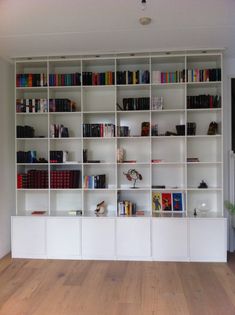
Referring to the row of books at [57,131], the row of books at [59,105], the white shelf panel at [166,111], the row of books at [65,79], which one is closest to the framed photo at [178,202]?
the white shelf panel at [166,111]

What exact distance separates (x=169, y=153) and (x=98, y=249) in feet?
5.53

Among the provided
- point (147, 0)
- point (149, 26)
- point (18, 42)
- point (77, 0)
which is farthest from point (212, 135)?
point (18, 42)

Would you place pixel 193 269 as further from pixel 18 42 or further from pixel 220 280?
pixel 18 42

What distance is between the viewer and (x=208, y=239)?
3.82 meters

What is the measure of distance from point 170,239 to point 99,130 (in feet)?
5.73

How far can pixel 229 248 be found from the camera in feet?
14.2

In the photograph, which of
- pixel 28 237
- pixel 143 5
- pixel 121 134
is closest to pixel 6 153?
pixel 28 237

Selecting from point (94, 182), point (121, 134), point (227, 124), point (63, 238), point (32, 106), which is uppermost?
point (32, 106)

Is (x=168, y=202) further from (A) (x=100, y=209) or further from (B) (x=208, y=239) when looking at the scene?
(A) (x=100, y=209)

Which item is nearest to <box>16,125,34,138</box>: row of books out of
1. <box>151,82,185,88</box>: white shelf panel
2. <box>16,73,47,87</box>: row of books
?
<box>16,73,47,87</box>: row of books

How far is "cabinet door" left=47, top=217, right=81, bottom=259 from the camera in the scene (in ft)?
13.0

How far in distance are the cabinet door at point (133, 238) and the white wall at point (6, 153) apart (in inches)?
62.2

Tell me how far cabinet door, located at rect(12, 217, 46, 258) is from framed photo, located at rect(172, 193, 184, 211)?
182cm

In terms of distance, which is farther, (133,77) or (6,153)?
(6,153)
